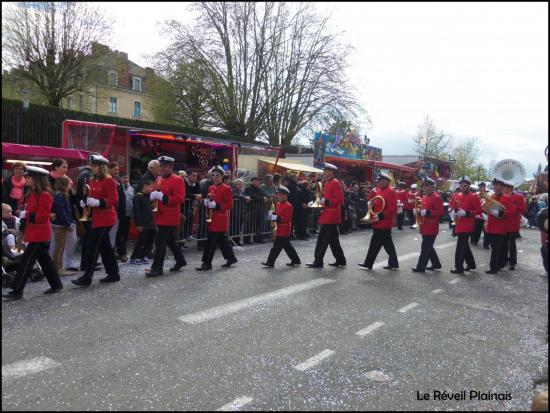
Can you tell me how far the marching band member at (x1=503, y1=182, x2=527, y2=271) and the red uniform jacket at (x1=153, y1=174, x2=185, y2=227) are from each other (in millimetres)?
6267

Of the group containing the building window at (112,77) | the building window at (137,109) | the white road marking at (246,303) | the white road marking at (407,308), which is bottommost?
the white road marking at (407,308)

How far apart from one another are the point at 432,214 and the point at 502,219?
60.6 inches

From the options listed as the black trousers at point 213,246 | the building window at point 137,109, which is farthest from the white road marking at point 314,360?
the building window at point 137,109

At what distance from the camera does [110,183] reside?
613cm

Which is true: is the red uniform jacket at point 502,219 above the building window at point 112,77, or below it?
below

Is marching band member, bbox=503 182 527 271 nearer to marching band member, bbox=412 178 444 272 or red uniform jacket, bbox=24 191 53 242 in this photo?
marching band member, bbox=412 178 444 272

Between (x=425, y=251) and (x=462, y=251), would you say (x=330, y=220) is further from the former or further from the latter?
(x=462, y=251)

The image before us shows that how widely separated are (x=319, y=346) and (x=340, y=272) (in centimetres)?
362

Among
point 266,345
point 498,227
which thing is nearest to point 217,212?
point 266,345

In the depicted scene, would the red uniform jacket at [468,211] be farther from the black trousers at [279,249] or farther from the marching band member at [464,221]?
the black trousers at [279,249]

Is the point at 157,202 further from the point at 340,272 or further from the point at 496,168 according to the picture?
the point at 496,168

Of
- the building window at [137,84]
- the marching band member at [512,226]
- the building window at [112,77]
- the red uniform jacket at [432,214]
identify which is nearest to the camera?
the red uniform jacket at [432,214]

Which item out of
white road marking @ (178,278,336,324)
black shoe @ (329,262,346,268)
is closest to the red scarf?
white road marking @ (178,278,336,324)

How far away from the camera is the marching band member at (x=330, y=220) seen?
26.8 feet
